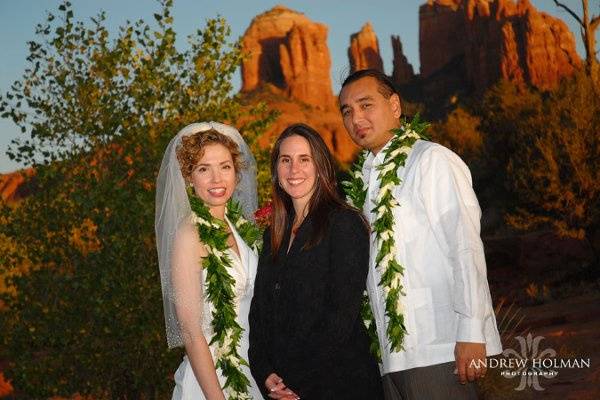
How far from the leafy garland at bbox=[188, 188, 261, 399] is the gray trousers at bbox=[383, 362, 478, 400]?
1.11 metres

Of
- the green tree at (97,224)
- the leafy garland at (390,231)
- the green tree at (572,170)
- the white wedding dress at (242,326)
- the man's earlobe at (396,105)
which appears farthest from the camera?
the green tree at (572,170)

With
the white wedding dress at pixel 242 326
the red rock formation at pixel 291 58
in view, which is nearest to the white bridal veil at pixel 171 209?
the white wedding dress at pixel 242 326

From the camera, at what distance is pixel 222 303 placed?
14.8ft

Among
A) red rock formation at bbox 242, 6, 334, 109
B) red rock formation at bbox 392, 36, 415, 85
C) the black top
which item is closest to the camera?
the black top

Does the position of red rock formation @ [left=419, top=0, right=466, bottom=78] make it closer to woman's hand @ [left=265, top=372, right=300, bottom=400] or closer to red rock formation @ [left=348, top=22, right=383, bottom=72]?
red rock formation @ [left=348, top=22, right=383, bottom=72]

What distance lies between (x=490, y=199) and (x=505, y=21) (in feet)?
224

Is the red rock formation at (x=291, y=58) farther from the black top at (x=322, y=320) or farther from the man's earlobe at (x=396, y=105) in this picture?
the black top at (x=322, y=320)

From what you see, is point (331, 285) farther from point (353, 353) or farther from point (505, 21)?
point (505, 21)

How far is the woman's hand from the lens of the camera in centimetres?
386

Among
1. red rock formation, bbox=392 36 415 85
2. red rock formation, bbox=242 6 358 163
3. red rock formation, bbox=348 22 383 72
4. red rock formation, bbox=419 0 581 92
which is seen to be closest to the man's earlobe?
red rock formation, bbox=419 0 581 92

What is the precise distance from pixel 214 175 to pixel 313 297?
1.26 meters

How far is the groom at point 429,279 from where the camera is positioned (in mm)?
3863

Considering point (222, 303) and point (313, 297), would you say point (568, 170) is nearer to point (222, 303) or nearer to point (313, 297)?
point (222, 303)

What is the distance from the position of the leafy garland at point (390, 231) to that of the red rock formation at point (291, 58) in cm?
9347
